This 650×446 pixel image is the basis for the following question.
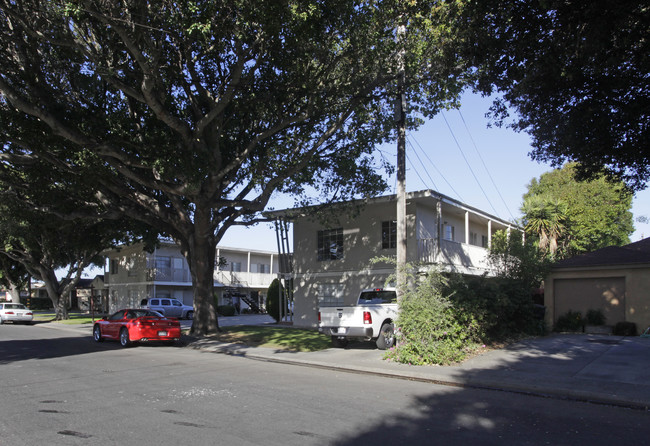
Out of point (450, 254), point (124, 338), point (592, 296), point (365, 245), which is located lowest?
point (124, 338)

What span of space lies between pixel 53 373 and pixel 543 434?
10094 mm

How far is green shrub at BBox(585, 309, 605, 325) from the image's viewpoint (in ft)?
58.2

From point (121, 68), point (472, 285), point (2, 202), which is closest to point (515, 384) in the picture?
point (472, 285)

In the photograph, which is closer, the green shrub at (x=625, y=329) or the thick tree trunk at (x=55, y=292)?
the green shrub at (x=625, y=329)

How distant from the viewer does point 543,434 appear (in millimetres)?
6258

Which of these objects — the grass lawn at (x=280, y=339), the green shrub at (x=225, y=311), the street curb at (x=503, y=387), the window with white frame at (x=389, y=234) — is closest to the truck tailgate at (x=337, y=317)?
the grass lawn at (x=280, y=339)

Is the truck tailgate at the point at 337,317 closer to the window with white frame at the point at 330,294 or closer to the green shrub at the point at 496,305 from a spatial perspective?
the green shrub at the point at 496,305

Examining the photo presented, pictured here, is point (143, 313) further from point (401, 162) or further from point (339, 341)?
point (401, 162)

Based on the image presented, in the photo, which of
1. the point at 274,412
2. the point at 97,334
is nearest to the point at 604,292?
the point at 274,412

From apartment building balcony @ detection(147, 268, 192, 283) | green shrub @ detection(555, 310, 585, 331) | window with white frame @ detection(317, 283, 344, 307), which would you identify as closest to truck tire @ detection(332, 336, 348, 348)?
window with white frame @ detection(317, 283, 344, 307)

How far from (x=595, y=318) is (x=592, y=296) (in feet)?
3.02

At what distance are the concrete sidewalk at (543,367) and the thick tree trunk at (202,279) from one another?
393cm

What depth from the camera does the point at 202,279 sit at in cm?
1936

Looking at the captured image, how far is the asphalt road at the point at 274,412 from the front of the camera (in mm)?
5984
